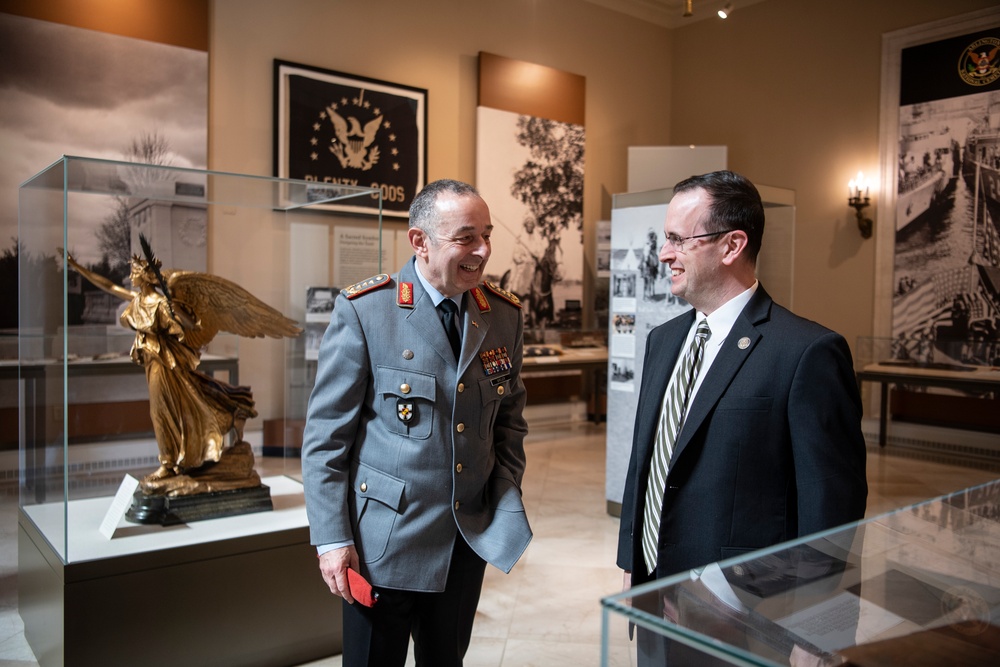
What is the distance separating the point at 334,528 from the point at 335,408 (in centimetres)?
29

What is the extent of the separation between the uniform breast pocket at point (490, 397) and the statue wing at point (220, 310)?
1778 mm

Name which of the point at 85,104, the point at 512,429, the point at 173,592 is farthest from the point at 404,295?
the point at 85,104

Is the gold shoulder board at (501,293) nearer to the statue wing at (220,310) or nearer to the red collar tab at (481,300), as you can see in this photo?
the red collar tab at (481,300)

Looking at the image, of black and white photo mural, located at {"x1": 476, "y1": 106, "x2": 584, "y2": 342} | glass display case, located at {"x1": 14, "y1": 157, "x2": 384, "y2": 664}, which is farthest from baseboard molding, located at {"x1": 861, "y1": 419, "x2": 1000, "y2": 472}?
glass display case, located at {"x1": 14, "y1": 157, "x2": 384, "y2": 664}

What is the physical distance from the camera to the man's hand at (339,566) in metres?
1.95

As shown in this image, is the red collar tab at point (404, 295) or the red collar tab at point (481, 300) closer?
the red collar tab at point (404, 295)

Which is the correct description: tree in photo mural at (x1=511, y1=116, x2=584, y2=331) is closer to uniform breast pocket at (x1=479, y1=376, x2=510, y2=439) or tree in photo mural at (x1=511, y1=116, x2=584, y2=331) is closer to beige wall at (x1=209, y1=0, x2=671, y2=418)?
beige wall at (x1=209, y1=0, x2=671, y2=418)

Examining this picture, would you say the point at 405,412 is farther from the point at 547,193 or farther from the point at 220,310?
the point at 547,193

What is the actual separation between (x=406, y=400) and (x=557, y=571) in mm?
2923

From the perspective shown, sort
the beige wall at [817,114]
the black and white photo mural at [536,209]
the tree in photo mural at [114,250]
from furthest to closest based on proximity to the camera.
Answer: the black and white photo mural at [536,209] < the beige wall at [817,114] < the tree in photo mural at [114,250]

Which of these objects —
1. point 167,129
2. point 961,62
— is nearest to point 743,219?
point 167,129

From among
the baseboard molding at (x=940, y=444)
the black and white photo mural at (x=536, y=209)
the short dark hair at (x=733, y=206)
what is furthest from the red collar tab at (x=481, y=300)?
the baseboard molding at (x=940, y=444)

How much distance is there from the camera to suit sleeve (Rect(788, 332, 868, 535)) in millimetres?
1684

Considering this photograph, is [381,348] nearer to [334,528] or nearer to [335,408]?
[335,408]
